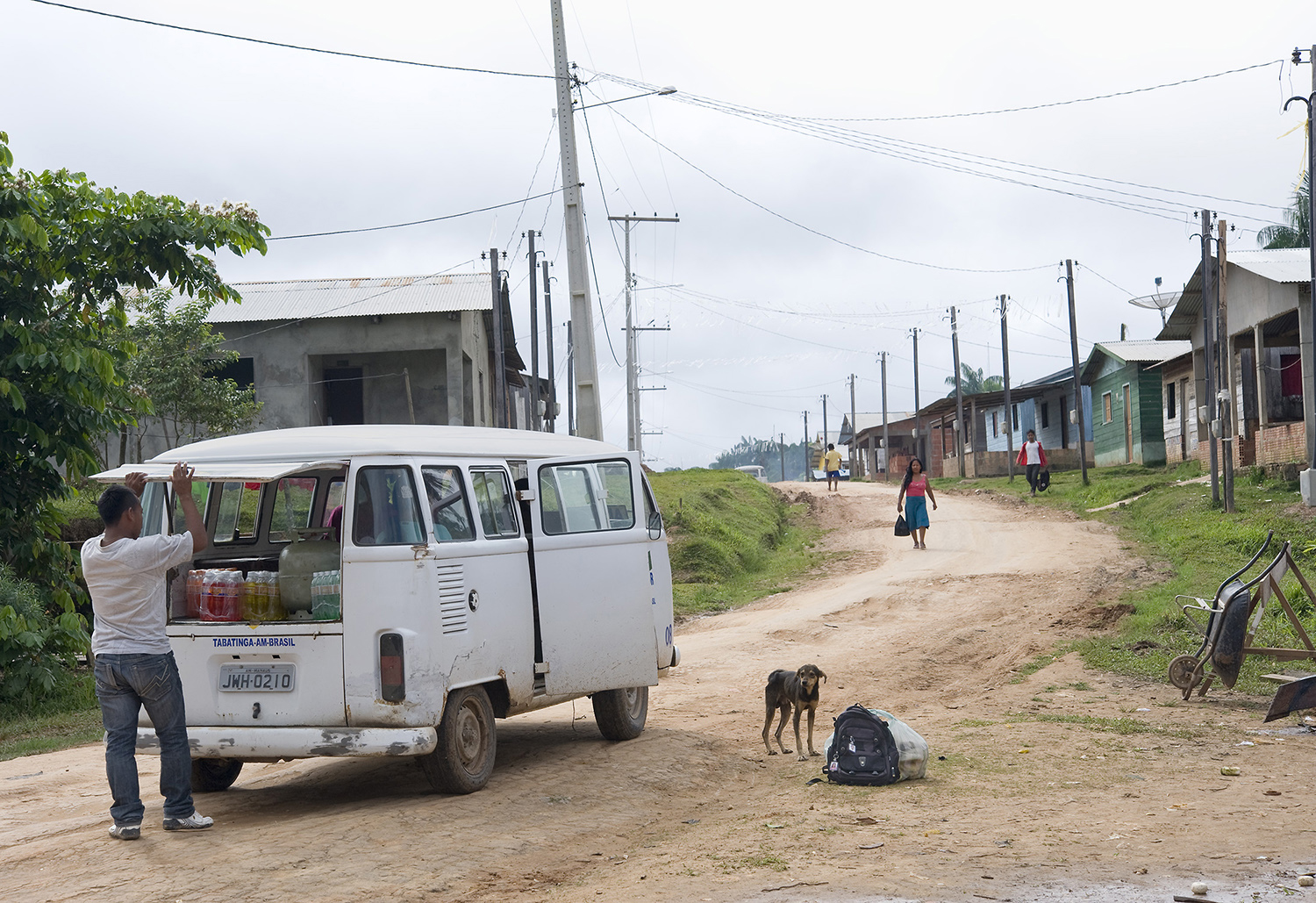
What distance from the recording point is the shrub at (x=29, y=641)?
11.6m

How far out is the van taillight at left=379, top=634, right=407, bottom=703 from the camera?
6445mm

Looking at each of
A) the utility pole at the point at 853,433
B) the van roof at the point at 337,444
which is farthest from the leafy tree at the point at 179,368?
the utility pole at the point at 853,433

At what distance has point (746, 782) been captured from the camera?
7570 millimetres

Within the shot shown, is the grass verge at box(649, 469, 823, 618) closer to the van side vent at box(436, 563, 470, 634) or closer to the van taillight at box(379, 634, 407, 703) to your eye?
the van side vent at box(436, 563, 470, 634)

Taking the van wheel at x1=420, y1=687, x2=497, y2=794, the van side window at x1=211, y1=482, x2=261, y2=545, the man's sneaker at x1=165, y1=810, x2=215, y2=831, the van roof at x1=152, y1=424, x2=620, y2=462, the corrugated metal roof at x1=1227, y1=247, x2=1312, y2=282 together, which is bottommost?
the man's sneaker at x1=165, y1=810, x2=215, y2=831

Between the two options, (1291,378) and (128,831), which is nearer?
(128,831)

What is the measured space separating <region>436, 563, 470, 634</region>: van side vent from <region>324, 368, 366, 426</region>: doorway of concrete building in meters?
25.8

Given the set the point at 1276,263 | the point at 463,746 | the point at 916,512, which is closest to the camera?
the point at 463,746

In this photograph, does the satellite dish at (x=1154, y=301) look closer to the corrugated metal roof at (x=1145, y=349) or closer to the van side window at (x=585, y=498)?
the corrugated metal roof at (x=1145, y=349)

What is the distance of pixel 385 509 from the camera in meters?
6.67

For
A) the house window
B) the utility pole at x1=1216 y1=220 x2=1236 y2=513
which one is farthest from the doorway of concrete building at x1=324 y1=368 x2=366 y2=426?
the house window

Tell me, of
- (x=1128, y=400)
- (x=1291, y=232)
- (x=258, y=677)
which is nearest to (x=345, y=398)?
(x=1128, y=400)

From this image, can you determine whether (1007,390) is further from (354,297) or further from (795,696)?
(795,696)

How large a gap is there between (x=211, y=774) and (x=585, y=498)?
121 inches
